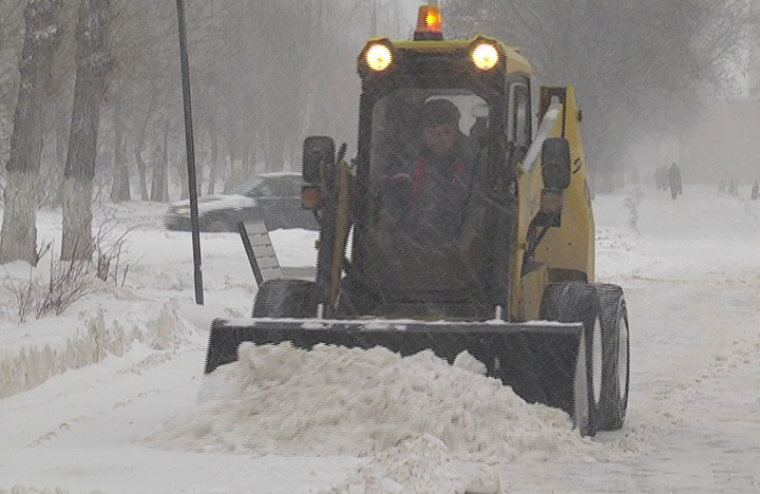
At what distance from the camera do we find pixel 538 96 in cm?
1013

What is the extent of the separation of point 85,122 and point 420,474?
1547 centimetres

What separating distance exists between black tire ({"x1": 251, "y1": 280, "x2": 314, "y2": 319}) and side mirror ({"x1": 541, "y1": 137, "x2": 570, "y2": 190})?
1.60 meters

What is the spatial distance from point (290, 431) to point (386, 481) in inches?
47.4

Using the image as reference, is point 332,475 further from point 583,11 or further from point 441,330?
point 583,11

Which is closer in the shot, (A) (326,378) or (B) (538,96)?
(A) (326,378)

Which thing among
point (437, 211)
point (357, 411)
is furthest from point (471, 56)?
point (357, 411)

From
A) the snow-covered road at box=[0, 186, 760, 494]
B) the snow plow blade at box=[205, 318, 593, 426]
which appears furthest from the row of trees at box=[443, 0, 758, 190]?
the snow plow blade at box=[205, 318, 593, 426]

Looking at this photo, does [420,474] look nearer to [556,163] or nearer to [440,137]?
[556,163]

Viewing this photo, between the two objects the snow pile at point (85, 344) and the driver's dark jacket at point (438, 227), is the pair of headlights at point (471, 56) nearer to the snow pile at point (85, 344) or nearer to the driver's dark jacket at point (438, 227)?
the driver's dark jacket at point (438, 227)

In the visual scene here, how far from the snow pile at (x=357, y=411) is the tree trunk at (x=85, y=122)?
1208 centimetres

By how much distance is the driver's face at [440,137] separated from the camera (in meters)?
8.97

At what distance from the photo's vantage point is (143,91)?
4350 centimetres

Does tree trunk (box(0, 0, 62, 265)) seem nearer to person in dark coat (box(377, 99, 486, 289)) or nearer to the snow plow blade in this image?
person in dark coat (box(377, 99, 486, 289))

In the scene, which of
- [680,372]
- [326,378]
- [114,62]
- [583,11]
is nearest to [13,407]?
[326,378]
